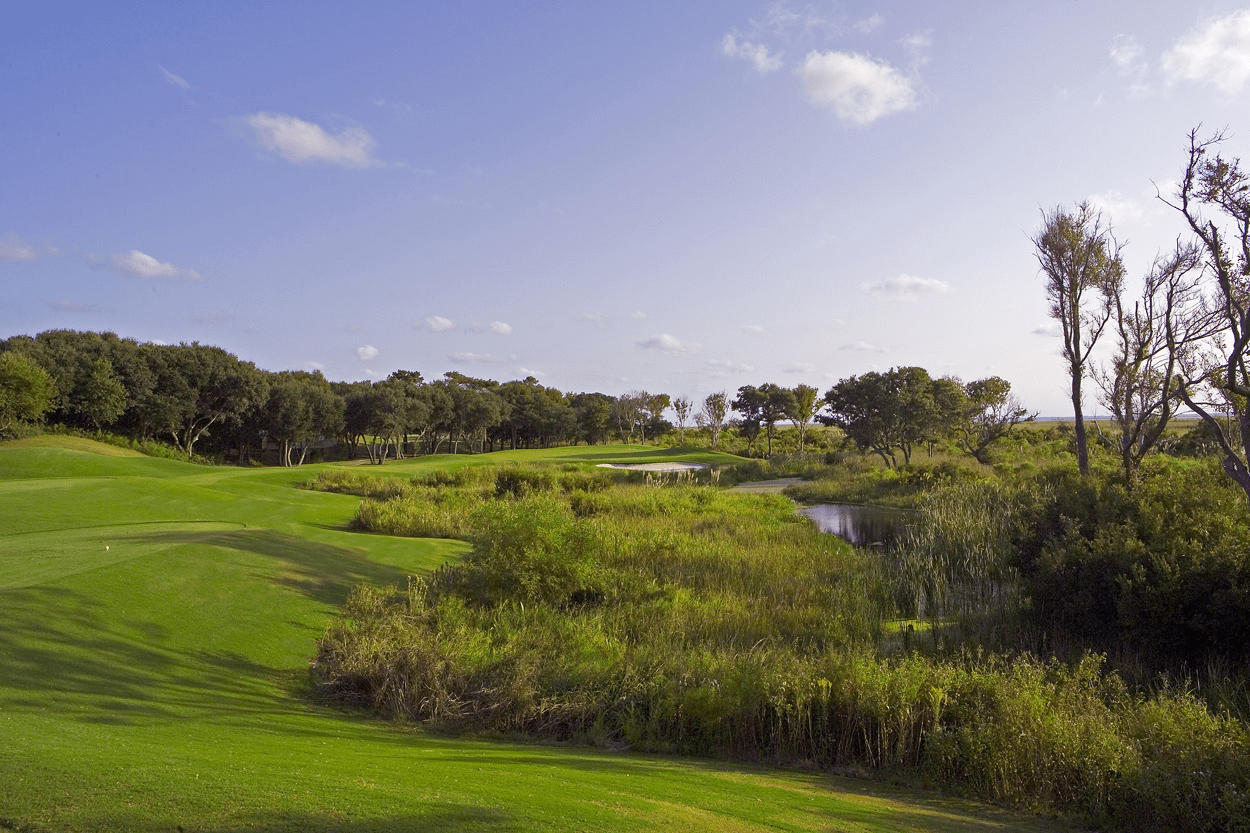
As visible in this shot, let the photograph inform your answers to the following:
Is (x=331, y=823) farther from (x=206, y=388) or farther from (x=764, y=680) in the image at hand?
(x=206, y=388)

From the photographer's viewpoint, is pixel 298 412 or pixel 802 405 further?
pixel 802 405

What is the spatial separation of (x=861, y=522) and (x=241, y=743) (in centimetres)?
2552

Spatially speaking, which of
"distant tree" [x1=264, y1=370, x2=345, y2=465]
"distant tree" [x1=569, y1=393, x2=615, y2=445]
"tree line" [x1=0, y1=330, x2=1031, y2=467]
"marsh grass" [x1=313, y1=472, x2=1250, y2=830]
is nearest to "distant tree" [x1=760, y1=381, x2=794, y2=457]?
"tree line" [x1=0, y1=330, x2=1031, y2=467]

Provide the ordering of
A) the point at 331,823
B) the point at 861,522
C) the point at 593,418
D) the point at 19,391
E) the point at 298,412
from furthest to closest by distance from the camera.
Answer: the point at 593,418 < the point at 298,412 < the point at 19,391 < the point at 861,522 < the point at 331,823

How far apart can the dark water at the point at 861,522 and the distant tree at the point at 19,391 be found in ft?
116

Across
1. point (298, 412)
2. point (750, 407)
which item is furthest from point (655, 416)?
point (298, 412)

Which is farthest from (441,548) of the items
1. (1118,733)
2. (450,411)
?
(450,411)

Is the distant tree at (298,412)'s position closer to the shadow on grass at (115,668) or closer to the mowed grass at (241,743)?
the mowed grass at (241,743)

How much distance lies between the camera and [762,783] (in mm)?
5930

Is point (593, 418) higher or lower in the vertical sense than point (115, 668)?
higher

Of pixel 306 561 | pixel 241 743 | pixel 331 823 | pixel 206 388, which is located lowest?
pixel 241 743

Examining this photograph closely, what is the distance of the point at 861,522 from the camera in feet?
91.0

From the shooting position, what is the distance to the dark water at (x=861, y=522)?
939 inches

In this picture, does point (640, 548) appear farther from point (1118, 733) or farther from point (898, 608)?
point (1118, 733)
